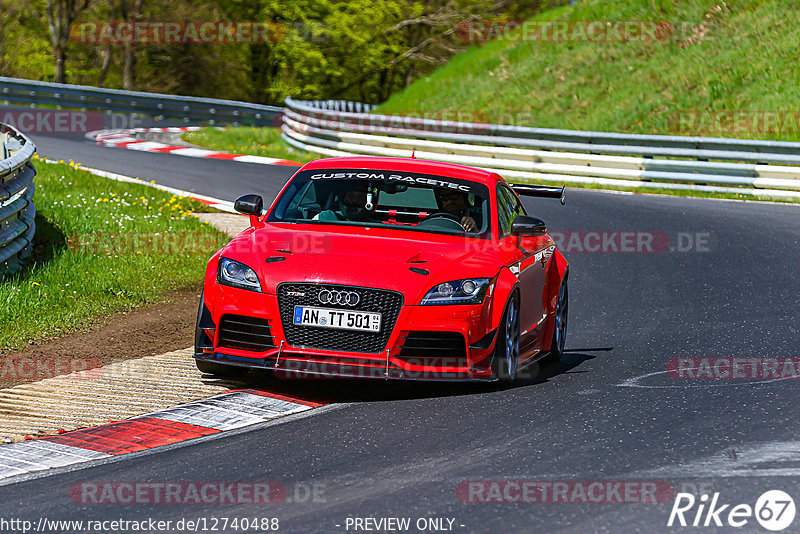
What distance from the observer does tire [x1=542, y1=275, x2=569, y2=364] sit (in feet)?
30.3

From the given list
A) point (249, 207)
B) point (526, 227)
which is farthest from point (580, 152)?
point (249, 207)

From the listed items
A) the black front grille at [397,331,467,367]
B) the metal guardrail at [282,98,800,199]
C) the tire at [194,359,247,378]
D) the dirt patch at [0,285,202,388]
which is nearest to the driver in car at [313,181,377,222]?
the tire at [194,359,247,378]

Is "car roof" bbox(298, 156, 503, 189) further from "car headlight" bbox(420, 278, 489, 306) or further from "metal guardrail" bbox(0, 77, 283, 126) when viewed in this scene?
"metal guardrail" bbox(0, 77, 283, 126)

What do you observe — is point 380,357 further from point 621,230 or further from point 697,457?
point 621,230

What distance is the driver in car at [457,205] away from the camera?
28.4ft

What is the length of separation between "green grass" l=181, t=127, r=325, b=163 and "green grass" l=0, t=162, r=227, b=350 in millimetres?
10007

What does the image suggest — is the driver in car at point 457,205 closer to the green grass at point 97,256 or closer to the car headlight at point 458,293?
the car headlight at point 458,293

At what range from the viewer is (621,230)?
16.6 meters

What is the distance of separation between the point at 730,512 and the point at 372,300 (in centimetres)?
293

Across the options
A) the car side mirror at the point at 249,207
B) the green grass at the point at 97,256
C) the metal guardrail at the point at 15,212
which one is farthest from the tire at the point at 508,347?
the metal guardrail at the point at 15,212

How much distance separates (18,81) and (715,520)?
3285cm

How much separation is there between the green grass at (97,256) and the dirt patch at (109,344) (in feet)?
0.61

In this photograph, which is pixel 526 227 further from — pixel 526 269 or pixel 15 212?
pixel 15 212

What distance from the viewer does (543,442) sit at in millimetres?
6332
